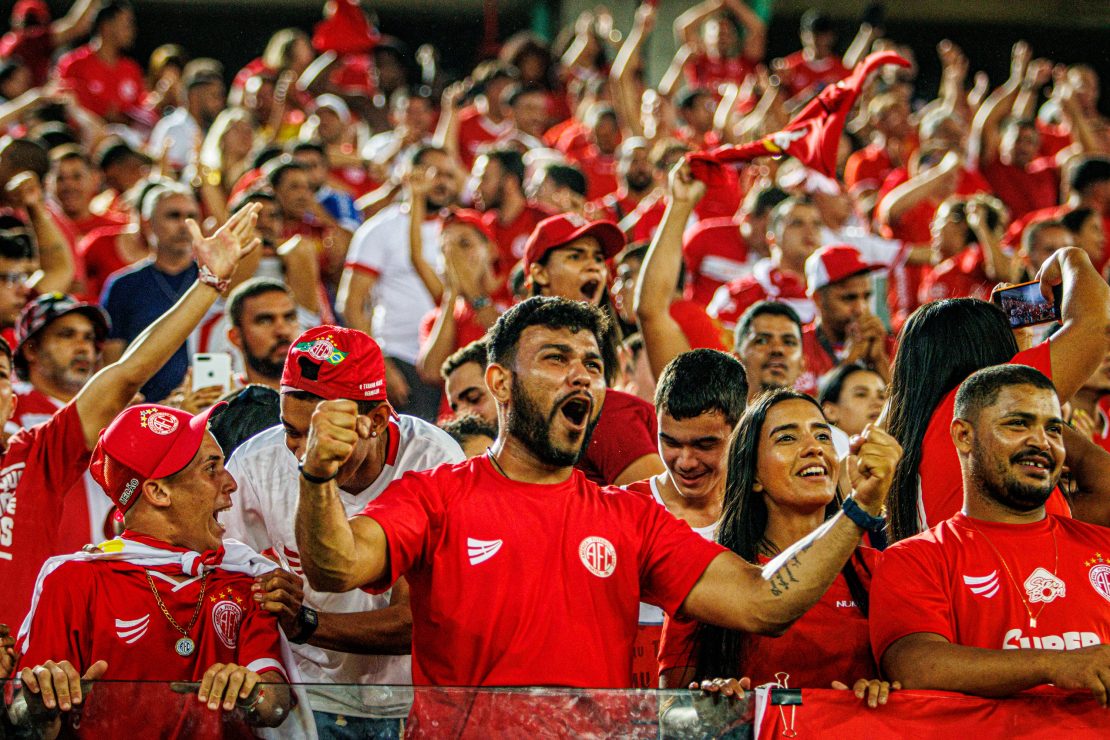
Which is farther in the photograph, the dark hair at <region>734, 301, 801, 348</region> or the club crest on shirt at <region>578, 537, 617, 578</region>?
the dark hair at <region>734, 301, 801, 348</region>

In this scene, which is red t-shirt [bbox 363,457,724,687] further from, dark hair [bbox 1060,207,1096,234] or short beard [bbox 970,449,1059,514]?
dark hair [bbox 1060,207,1096,234]

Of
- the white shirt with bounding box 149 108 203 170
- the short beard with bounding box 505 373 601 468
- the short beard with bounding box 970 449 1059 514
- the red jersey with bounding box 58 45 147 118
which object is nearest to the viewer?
the short beard with bounding box 505 373 601 468

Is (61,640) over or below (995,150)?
below

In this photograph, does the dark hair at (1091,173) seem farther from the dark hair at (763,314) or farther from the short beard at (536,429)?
the short beard at (536,429)

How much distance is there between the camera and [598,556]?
349cm

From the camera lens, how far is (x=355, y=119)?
13.0m

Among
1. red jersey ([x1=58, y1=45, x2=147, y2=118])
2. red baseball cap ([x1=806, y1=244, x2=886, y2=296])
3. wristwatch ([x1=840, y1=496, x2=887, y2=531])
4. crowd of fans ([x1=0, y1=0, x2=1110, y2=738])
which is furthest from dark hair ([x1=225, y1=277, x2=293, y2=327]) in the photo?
red jersey ([x1=58, y1=45, x2=147, y2=118])

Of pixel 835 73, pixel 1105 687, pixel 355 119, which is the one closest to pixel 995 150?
pixel 835 73

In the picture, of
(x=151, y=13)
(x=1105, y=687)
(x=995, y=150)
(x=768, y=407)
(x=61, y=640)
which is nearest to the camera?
(x=1105, y=687)

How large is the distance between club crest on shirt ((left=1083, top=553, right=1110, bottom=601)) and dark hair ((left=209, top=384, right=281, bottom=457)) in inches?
104

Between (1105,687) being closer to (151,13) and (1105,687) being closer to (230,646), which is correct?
(230,646)

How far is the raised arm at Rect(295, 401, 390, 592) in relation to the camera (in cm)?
303

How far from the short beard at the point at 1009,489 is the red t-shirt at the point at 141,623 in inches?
74.4

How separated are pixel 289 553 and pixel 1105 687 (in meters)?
2.29
